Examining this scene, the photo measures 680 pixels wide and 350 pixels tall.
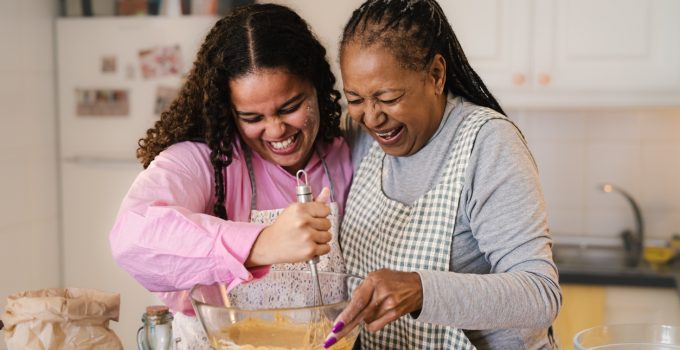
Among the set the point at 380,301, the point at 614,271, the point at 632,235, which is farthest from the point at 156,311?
the point at 632,235

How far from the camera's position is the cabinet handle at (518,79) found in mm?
2859

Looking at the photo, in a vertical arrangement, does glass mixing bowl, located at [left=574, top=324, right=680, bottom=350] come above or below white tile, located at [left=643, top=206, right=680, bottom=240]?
above

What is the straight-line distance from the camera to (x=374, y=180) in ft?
4.82

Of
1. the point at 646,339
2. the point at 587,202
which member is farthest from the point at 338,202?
the point at 587,202

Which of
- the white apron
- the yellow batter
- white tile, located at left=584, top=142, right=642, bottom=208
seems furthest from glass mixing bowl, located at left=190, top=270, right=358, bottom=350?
white tile, located at left=584, top=142, right=642, bottom=208

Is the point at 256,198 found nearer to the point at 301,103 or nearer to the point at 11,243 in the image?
the point at 301,103

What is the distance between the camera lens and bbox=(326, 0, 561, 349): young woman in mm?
1127

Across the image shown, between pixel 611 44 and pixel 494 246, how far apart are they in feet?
5.92

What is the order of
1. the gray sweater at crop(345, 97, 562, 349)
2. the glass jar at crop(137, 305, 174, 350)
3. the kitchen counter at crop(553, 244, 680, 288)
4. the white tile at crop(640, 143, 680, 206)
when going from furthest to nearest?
1. the white tile at crop(640, 143, 680, 206)
2. the kitchen counter at crop(553, 244, 680, 288)
3. the glass jar at crop(137, 305, 174, 350)
4. the gray sweater at crop(345, 97, 562, 349)

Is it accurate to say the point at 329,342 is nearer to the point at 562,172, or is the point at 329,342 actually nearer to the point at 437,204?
the point at 437,204

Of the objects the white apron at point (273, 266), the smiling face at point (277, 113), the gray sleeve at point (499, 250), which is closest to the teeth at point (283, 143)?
the smiling face at point (277, 113)

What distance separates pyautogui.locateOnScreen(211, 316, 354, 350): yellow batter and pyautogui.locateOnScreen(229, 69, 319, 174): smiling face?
1.37 feet

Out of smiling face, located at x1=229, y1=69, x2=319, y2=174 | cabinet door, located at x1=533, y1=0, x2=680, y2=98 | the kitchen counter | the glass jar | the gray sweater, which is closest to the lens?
the gray sweater

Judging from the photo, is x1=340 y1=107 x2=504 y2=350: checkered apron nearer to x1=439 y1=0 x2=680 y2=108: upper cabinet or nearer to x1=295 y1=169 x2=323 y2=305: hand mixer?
x1=295 y1=169 x2=323 y2=305: hand mixer
